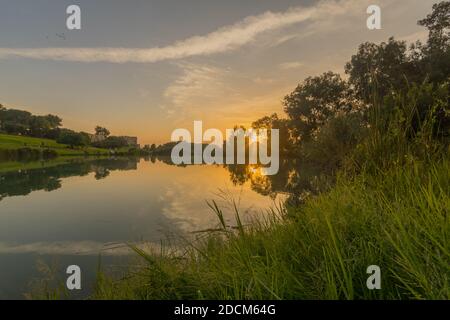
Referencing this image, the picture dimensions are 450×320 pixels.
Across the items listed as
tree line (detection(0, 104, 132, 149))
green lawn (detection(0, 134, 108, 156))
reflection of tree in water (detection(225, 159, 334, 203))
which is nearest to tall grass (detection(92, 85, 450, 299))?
reflection of tree in water (detection(225, 159, 334, 203))

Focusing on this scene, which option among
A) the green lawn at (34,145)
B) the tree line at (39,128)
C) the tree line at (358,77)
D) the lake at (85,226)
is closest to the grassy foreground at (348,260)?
the lake at (85,226)

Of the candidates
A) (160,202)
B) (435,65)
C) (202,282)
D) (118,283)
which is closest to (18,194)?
(160,202)

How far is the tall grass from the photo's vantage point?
6.38ft

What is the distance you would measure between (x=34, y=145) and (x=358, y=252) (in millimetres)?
93450

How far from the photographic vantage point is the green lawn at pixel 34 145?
69306mm

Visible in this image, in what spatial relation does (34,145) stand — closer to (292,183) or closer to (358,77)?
(292,183)

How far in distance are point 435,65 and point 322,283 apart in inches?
1164

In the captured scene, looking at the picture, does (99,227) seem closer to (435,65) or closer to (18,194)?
(18,194)

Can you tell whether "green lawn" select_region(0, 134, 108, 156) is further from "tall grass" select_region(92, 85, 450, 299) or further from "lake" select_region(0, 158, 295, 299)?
"tall grass" select_region(92, 85, 450, 299)

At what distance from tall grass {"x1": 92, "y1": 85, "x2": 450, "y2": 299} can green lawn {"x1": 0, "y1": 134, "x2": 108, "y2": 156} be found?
77272 millimetres

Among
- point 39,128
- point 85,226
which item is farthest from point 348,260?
point 39,128

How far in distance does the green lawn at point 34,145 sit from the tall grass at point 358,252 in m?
77.3

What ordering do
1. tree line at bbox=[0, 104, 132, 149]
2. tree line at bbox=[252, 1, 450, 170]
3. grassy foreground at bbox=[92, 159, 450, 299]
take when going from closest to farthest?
grassy foreground at bbox=[92, 159, 450, 299] < tree line at bbox=[252, 1, 450, 170] < tree line at bbox=[0, 104, 132, 149]
